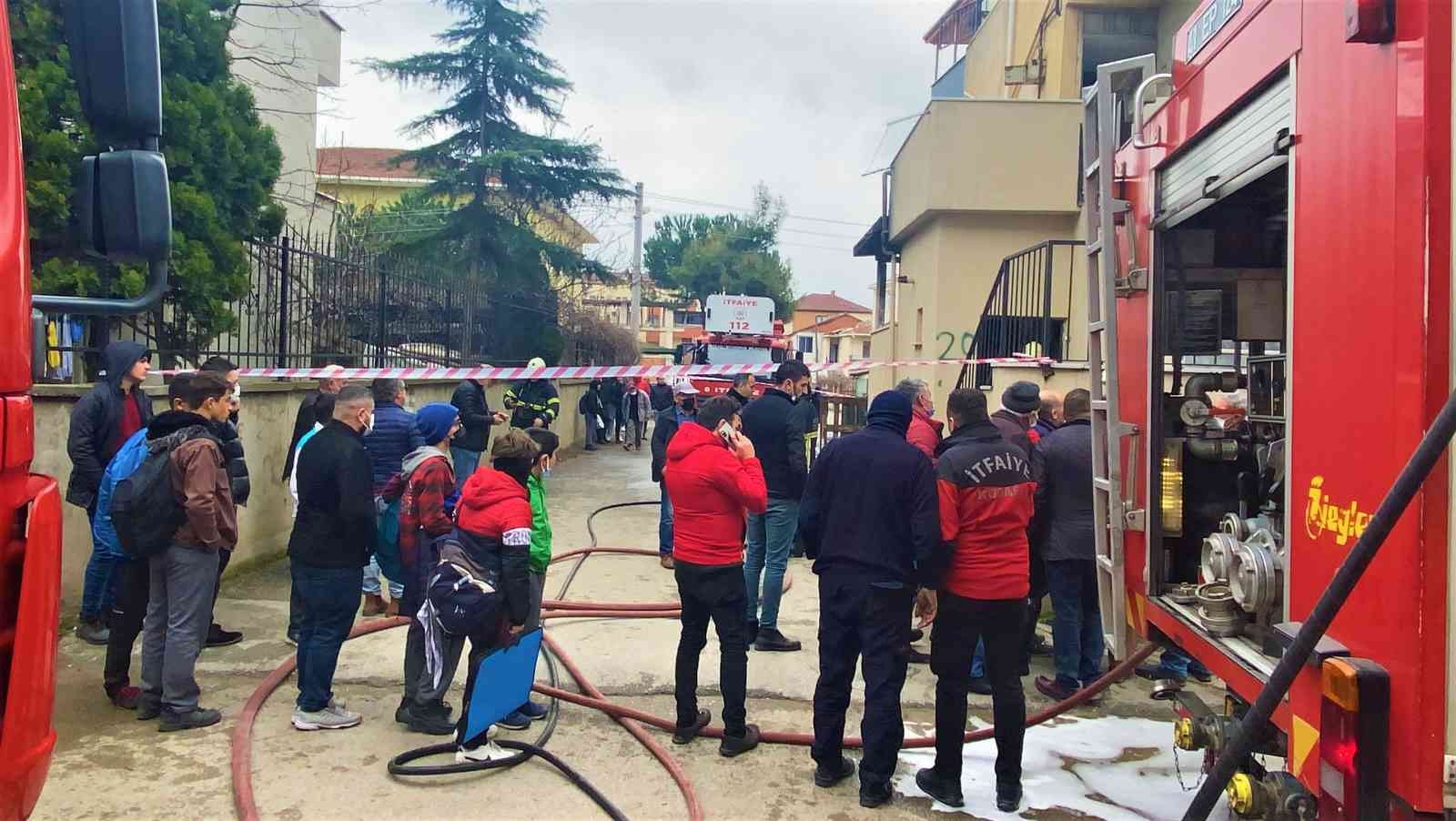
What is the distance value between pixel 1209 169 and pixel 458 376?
899 cm

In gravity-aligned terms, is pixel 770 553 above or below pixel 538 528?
below

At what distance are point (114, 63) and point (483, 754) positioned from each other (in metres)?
3.22

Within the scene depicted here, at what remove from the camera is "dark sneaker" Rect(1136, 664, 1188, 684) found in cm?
582

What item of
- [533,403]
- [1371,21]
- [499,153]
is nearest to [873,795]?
[1371,21]

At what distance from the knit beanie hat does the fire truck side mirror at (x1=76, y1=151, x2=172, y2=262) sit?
10.7 ft

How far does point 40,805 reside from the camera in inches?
158

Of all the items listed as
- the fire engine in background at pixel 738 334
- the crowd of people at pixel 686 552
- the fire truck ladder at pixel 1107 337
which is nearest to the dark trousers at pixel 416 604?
the crowd of people at pixel 686 552

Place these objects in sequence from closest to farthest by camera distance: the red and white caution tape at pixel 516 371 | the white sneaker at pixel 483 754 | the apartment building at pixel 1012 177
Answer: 1. the white sneaker at pixel 483 754
2. the red and white caution tape at pixel 516 371
3. the apartment building at pixel 1012 177

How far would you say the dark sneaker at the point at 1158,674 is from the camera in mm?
5819

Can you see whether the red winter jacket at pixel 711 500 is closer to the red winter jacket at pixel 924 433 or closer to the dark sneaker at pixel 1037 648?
the red winter jacket at pixel 924 433

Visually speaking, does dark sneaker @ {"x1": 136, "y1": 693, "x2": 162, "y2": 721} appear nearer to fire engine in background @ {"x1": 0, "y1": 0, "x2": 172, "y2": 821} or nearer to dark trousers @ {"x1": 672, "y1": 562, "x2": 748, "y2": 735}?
dark trousers @ {"x1": 672, "y1": 562, "x2": 748, "y2": 735}

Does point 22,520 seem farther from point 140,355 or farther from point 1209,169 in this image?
point 140,355

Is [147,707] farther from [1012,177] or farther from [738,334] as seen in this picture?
[738,334]

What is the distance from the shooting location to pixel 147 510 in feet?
15.4
